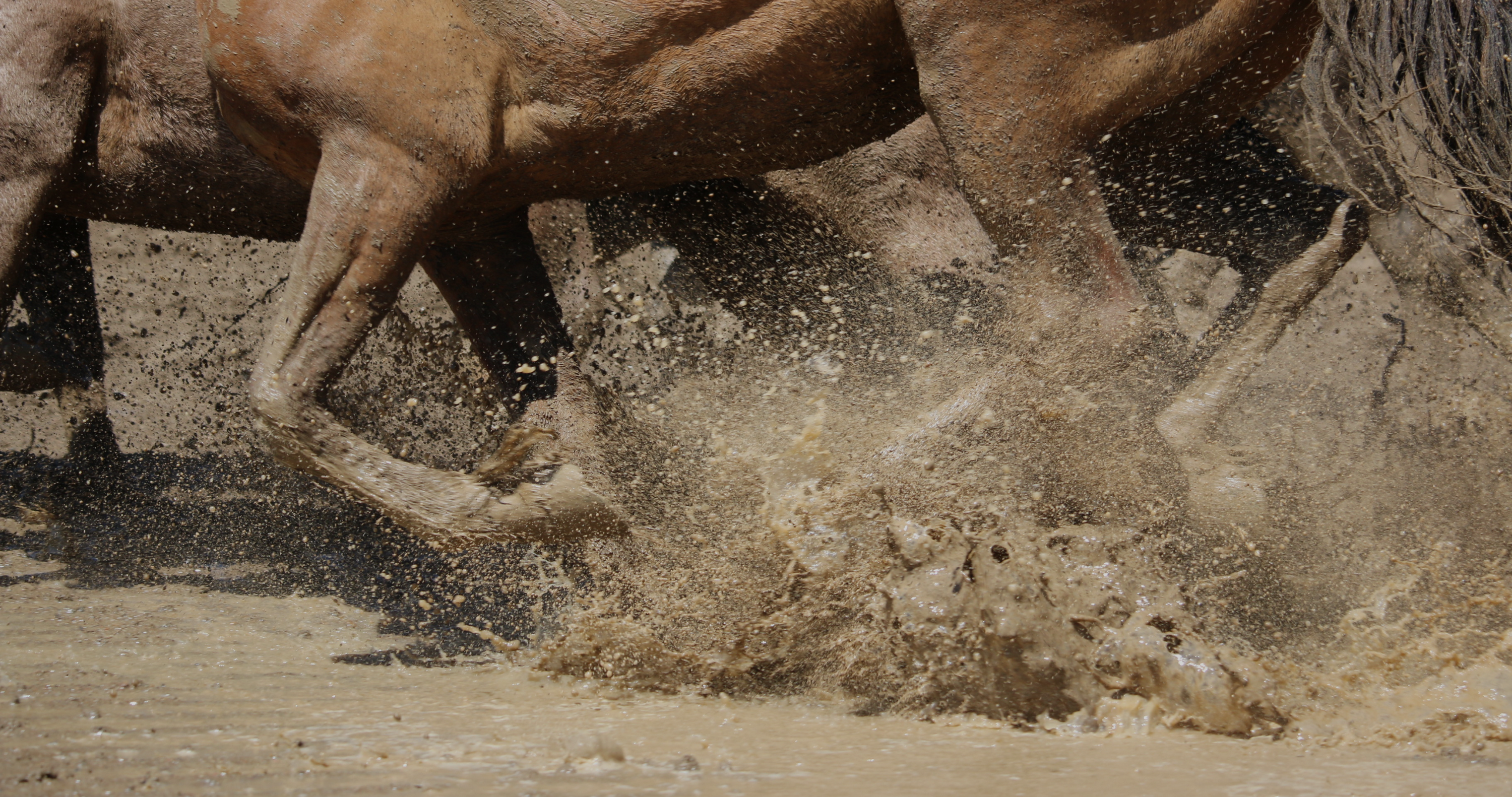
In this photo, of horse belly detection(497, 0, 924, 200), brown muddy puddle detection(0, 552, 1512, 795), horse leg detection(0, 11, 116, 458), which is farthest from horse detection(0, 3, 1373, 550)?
brown muddy puddle detection(0, 552, 1512, 795)

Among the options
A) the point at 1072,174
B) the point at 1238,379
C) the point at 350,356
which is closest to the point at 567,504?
the point at 350,356

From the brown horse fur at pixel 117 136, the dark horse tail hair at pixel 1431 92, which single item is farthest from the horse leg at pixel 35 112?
the dark horse tail hair at pixel 1431 92

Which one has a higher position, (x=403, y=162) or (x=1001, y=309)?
(x=403, y=162)

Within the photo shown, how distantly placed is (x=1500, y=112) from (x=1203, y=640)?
123 cm

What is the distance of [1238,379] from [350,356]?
226 centimetres

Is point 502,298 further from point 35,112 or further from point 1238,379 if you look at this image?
point 1238,379

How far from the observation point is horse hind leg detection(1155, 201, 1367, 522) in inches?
93.7

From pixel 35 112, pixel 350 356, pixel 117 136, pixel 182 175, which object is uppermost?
pixel 35 112

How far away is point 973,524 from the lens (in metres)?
2.29

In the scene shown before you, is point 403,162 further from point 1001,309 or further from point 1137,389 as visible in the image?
point 1137,389

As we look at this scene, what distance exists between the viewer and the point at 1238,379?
2.63 m

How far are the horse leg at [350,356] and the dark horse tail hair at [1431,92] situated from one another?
1.88 metres

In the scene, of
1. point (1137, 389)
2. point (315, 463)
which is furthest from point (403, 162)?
point (1137, 389)

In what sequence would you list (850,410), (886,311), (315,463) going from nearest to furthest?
1. (315,463)
2. (850,410)
3. (886,311)
